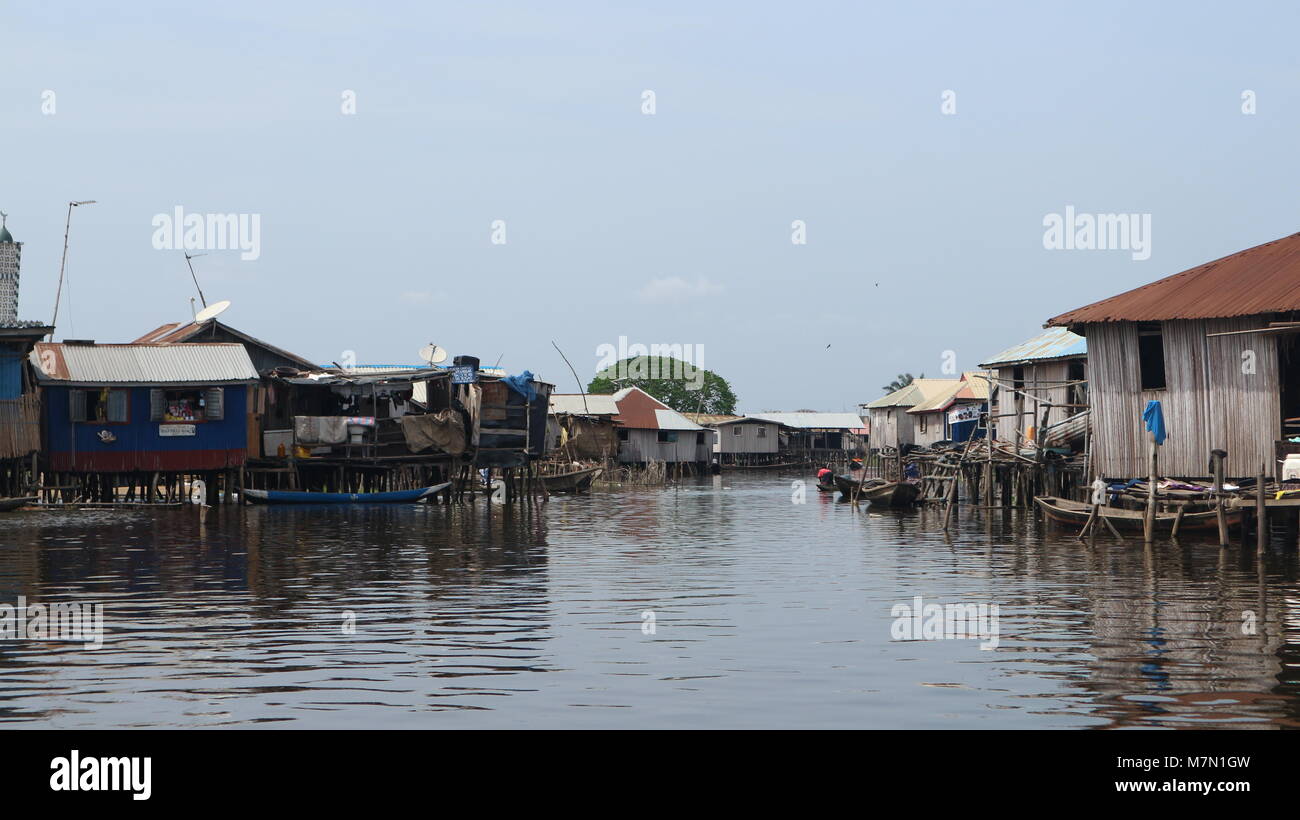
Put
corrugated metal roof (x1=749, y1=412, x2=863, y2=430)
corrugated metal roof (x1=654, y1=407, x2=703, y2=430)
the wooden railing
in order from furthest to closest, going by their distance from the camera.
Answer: corrugated metal roof (x1=749, y1=412, x2=863, y2=430), corrugated metal roof (x1=654, y1=407, x2=703, y2=430), the wooden railing

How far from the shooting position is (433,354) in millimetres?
40375

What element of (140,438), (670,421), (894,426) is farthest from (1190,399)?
(670,421)

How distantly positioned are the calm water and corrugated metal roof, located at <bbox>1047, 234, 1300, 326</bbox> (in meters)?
4.46

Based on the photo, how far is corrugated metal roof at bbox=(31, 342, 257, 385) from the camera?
36500mm

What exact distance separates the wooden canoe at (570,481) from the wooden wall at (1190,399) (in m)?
29.1

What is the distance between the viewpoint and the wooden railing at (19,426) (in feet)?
107

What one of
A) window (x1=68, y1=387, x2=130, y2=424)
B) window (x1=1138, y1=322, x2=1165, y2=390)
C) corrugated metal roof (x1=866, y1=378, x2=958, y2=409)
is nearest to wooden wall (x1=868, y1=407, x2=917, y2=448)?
corrugated metal roof (x1=866, y1=378, x2=958, y2=409)

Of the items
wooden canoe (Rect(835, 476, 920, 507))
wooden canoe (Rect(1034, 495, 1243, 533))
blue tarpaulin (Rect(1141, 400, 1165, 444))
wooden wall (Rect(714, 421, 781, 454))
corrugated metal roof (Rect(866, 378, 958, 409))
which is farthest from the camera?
wooden wall (Rect(714, 421, 781, 454))

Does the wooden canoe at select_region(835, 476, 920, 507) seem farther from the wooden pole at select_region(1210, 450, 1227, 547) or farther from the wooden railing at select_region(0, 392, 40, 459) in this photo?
the wooden railing at select_region(0, 392, 40, 459)

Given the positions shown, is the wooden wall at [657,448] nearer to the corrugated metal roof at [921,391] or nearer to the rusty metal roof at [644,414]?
the rusty metal roof at [644,414]

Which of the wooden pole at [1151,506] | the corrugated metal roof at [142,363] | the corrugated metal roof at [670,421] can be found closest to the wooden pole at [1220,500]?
the wooden pole at [1151,506]

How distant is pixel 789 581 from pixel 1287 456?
1063cm

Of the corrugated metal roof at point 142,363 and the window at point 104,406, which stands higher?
the corrugated metal roof at point 142,363

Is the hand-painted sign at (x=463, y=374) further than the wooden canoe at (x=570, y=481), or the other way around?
the wooden canoe at (x=570, y=481)
